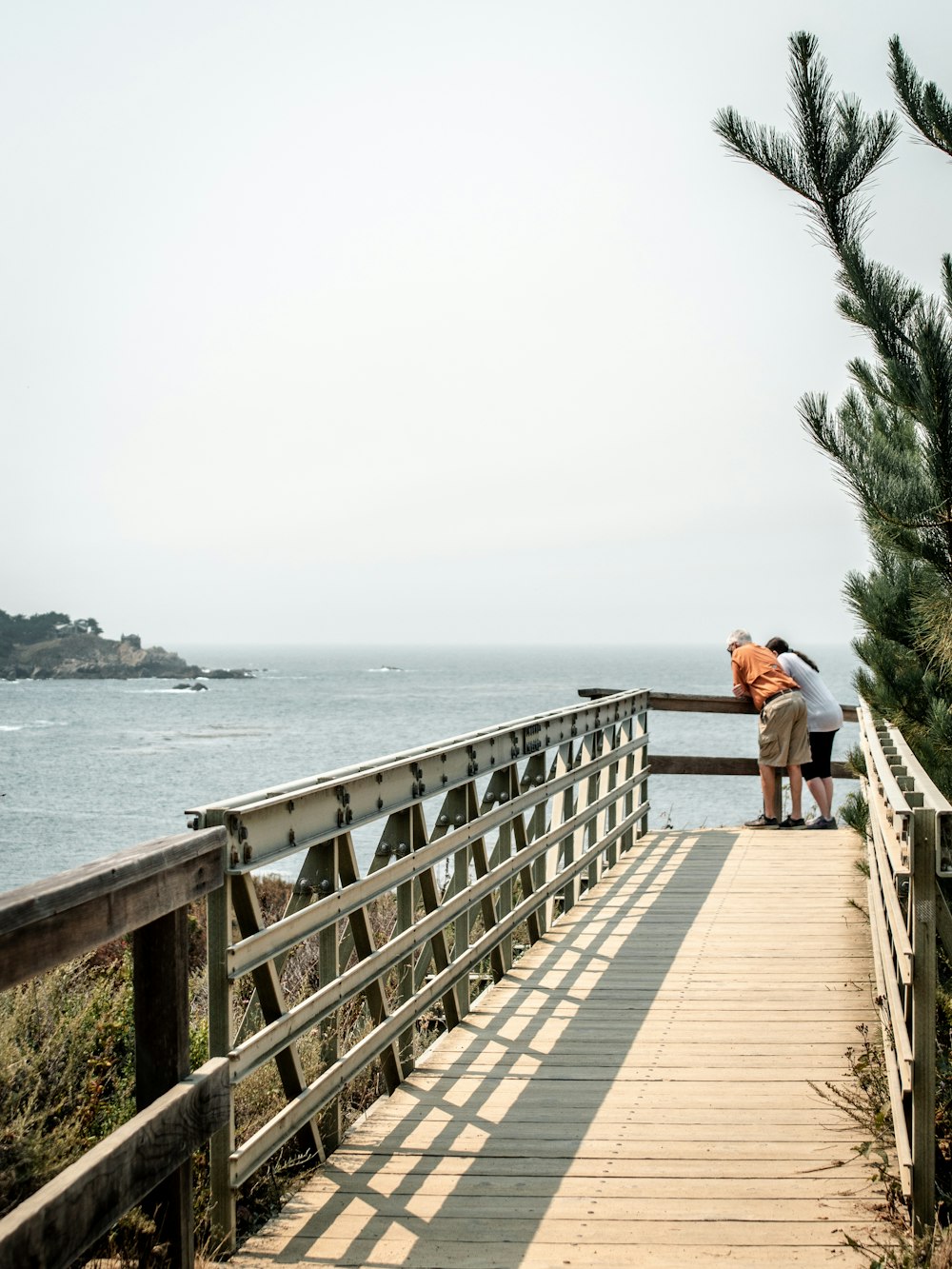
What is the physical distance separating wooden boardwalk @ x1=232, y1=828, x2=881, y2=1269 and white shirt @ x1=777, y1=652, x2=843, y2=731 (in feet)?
11.7

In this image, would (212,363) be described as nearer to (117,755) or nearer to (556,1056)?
(117,755)

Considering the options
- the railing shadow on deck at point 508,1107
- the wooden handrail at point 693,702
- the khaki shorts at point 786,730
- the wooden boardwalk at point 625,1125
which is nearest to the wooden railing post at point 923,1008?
the wooden boardwalk at point 625,1125

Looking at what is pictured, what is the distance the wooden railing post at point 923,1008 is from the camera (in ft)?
11.8

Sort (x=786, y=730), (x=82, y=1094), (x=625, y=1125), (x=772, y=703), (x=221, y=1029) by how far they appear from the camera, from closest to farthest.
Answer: (x=221, y=1029)
(x=82, y=1094)
(x=625, y=1125)
(x=786, y=730)
(x=772, y=703)

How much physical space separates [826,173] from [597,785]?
5.40 m

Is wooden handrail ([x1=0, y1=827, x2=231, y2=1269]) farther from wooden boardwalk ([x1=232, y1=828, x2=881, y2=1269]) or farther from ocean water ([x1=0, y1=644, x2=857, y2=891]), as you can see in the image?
ocean water ([x1=0, y1=644, x2=857, y2=891])

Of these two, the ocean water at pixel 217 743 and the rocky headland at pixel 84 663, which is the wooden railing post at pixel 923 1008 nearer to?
the ocean water at pixel 217 743

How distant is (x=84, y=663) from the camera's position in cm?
16800

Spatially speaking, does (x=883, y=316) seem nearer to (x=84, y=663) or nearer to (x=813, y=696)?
(x=813, y=696)

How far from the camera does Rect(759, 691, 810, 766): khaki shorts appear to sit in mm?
11336

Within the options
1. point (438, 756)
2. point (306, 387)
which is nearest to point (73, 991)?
point (438, 756)

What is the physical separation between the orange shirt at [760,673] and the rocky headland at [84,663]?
156 meters

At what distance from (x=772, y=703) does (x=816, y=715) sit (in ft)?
1.55

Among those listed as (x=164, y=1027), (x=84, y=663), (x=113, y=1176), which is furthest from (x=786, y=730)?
(x=84, y=663)
